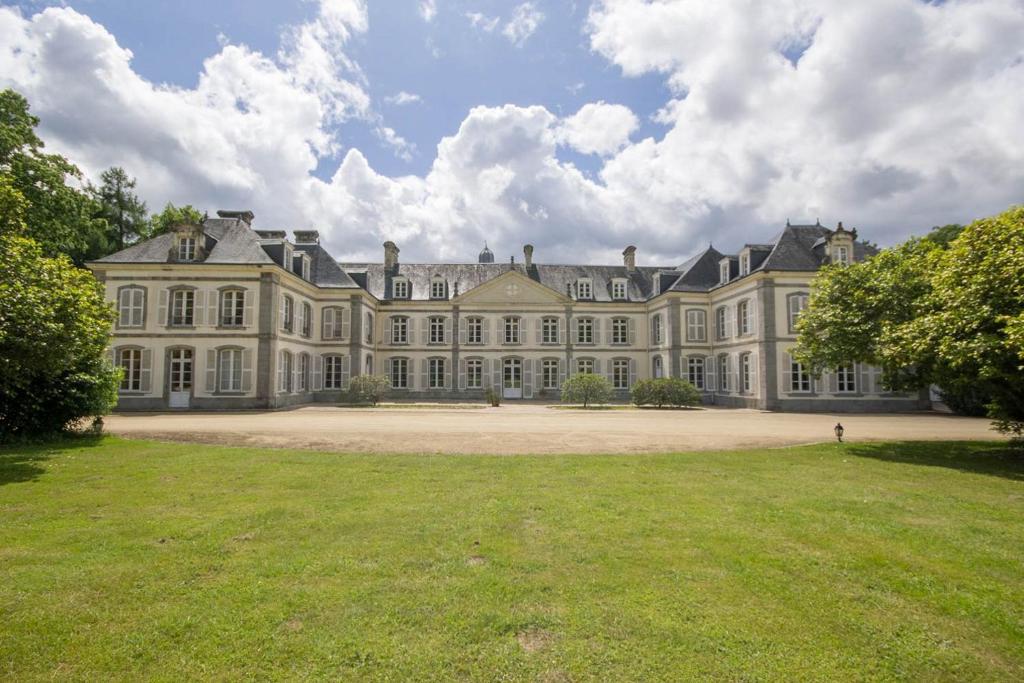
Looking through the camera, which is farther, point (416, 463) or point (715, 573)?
point (416, 463)

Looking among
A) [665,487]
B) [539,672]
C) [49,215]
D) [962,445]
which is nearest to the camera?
[539,672]

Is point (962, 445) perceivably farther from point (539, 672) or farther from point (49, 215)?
point (49, 215)

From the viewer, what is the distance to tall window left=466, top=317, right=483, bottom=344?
32875 millimetres

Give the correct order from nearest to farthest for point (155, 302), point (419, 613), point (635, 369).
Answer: point (419, 613) → point (155, 302) → point (635, 369)

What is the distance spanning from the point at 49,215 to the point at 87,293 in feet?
44.6

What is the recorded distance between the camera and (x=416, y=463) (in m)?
8.28

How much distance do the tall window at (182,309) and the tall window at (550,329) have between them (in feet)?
63.7

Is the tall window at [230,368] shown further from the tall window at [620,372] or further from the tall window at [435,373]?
the tall window at [620,372]

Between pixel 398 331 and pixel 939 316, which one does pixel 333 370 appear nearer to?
pixel 398 331

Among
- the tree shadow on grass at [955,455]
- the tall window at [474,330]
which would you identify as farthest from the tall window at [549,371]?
the tree shadow on grass at [955,455]

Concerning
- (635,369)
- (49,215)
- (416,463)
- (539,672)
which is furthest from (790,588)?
(635,369)

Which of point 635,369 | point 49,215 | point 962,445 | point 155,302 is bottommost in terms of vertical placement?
point 962,445

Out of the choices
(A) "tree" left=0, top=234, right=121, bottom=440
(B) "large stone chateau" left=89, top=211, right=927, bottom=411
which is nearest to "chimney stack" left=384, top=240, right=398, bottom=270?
(B) "large stone chateau" left=89, top=211, right=927, bottom=411

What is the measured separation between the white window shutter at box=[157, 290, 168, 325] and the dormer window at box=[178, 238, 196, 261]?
1776mm
